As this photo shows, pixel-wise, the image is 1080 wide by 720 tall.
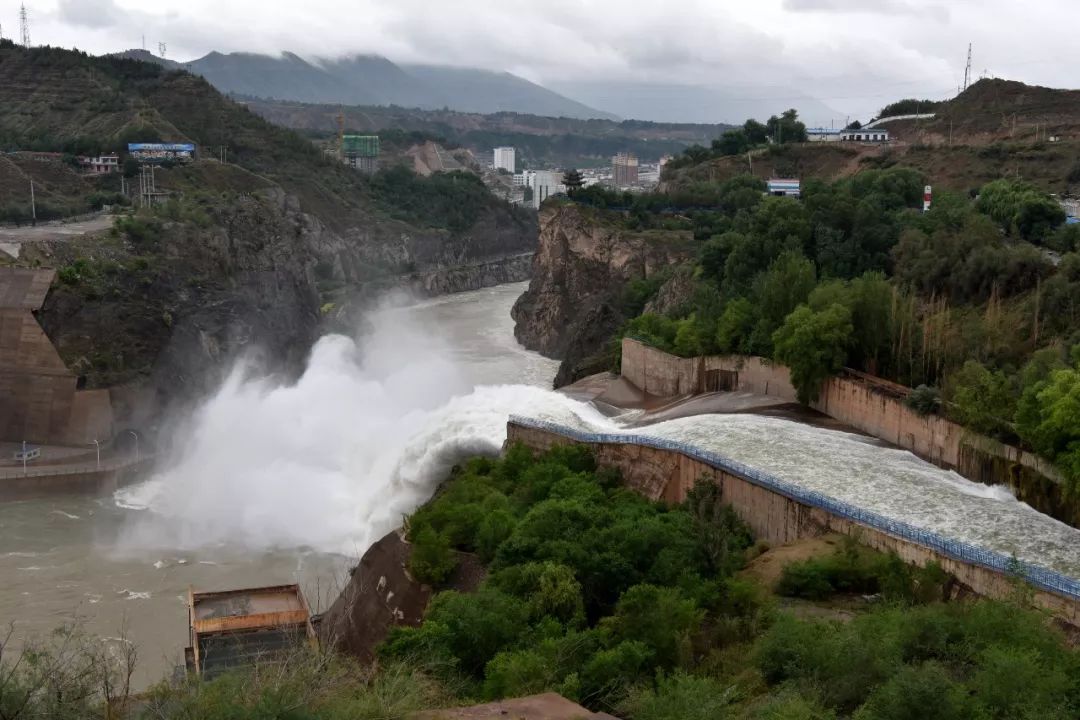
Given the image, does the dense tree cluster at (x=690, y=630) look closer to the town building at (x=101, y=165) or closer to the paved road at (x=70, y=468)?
the paved road at (x=70, y=468)

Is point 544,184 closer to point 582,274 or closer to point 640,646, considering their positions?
point 582,274

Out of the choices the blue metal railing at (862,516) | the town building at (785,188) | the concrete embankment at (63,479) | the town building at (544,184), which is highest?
the town building at (785,188)

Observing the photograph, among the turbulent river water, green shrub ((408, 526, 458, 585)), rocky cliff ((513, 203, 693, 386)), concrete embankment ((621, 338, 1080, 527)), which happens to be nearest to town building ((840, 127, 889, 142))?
rocky cliff ((513, 203, 693, 386))

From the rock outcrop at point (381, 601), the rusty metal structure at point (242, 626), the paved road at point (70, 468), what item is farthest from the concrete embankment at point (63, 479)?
the rock outcrop at point (381, 601)

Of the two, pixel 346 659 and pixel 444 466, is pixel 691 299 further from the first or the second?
pixel 346 659

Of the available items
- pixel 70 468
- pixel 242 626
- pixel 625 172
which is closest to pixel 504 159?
pixel 625 172

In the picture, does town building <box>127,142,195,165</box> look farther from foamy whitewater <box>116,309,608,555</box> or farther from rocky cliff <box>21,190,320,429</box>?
foamy whitewater <box>116,309,608,555</box>

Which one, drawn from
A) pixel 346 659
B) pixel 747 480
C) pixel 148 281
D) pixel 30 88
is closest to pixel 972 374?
pixel 747 480
